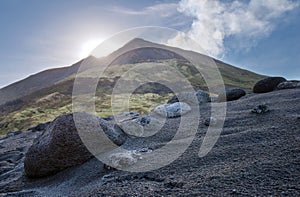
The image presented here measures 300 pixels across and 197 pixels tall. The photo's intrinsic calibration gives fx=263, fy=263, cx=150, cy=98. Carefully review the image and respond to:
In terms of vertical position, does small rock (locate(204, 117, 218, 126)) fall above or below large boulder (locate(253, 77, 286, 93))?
below

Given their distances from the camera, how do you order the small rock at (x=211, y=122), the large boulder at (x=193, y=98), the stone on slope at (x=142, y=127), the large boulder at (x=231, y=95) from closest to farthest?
the small rock at (x=211, y=122), the stone on slope at (x=142, y=127), the large boulder at (x=193, y=98), the large boulder at (x=231, y=95)

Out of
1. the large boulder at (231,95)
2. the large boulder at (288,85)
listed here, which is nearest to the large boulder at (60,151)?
the large boulder at (231,95)

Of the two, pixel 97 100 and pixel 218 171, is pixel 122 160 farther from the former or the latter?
pixel 97 100

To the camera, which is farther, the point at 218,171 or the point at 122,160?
the point at 122,160

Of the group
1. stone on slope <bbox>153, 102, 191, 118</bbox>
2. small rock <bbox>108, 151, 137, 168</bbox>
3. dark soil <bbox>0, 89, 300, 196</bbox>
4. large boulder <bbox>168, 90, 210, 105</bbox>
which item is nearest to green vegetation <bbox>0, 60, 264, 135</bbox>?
large boulder <bbox>168, 90, 210, 105</bbox>

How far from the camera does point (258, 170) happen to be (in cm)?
535

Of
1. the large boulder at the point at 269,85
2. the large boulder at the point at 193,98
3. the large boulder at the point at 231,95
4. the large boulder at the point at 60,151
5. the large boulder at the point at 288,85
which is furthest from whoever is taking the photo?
the large boulder at the point at 269,85

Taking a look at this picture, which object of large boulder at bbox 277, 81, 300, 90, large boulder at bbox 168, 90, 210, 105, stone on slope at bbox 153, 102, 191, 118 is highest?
large boulder at bbox 277, 81, 300, 90

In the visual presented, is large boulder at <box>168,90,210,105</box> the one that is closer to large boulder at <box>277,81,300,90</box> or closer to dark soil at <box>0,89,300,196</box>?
large boulder at <box>277,81,300,90</box>

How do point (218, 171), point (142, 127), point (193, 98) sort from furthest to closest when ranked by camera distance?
1. point (193, 98)
2. point (142, 127)
3. point (218, 171)

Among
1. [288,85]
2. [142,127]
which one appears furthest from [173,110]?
[288,85]

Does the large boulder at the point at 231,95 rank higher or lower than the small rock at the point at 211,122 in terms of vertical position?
higher

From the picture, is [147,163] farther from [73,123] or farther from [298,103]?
[298,103]

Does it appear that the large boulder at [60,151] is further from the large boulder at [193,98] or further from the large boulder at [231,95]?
the large boulder at [231,95]
